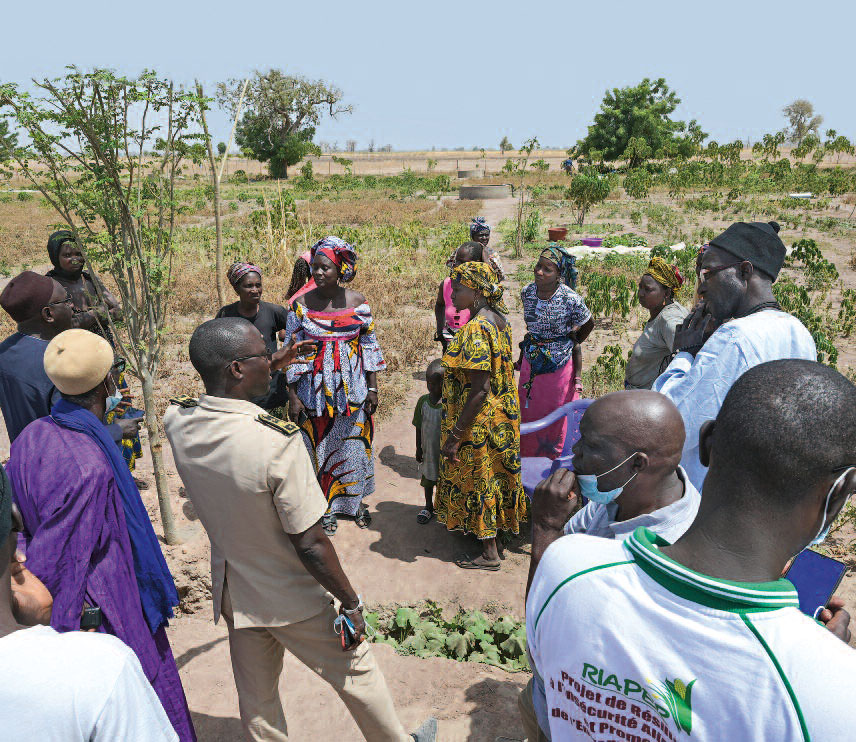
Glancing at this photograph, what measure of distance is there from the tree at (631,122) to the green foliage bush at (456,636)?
4146 centimetres

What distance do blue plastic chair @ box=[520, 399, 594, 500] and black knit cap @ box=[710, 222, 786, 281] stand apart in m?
1.52

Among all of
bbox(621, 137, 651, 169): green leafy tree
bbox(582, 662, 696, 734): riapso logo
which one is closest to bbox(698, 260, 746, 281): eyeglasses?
bbox(582, 662, 696, 734): riapso logo

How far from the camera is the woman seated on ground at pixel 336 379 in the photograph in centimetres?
404

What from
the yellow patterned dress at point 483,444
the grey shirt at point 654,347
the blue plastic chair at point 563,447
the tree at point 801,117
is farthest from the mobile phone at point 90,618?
the tree at point 801,117

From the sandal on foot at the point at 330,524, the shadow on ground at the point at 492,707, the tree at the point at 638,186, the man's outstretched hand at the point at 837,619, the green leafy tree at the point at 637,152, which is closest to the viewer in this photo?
the man's outstretched hand at the point at 837,619

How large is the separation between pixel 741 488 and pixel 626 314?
28.4 ft

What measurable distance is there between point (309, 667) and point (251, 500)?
0.75 metres

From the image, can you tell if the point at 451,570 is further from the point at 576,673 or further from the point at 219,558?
the point at 576,673

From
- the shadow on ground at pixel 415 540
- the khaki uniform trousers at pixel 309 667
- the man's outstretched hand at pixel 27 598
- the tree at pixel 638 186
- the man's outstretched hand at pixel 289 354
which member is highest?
the tree at pixel 638 186

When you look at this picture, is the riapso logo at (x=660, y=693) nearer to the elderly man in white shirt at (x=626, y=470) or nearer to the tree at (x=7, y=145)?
the elderly man in white shirt at (x=626, y=470)

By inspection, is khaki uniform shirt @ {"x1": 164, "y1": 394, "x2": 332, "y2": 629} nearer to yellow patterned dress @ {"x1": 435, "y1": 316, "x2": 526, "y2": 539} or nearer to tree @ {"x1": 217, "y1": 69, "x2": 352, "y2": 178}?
yellow patterned dress @ {"x1": 435, "y1": 316, "x2": 526, "y2": 539}

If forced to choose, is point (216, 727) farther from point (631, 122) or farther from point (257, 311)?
point (631, 122)

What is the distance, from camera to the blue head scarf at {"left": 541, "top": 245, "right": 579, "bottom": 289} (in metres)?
4.51

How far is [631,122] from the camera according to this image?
Result: 1590 inches
